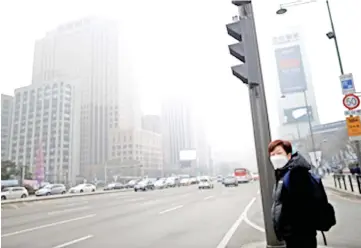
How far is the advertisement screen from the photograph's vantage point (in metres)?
65.0

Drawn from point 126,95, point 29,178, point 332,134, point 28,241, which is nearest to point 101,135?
point 126,95

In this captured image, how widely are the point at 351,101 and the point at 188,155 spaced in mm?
58568

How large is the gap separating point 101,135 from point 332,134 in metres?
46.6

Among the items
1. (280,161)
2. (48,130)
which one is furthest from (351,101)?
(48,130)

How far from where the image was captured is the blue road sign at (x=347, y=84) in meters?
7.71

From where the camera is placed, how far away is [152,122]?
85438mm

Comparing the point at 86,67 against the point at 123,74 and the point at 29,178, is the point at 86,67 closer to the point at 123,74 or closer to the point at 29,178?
the point at 123,74

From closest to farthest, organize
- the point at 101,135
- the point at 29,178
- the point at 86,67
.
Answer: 1. the point at 29,178
2. the point at 101,135
3. the point at 86,67

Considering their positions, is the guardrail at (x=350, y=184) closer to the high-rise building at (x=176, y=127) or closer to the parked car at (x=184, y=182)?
the parked car at (x=184, y=182)

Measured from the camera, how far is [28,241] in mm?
6258

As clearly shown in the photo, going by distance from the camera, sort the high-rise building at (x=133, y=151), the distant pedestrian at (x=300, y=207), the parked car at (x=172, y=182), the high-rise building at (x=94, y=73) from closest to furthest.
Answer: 1. the distant pedestrian at (x=300, y=207)
2. the parked car at (x=172, y=182)
3. the high-rise building at (x=133, y=151)
4. the high-rise building at (x=94, y=73)

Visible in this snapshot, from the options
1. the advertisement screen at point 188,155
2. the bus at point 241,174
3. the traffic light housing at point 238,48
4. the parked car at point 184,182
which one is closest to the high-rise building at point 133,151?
the advertisement screen at point 188,155

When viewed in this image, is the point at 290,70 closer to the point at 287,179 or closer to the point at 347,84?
the point at 347,84

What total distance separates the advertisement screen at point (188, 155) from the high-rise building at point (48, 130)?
2162 cm
